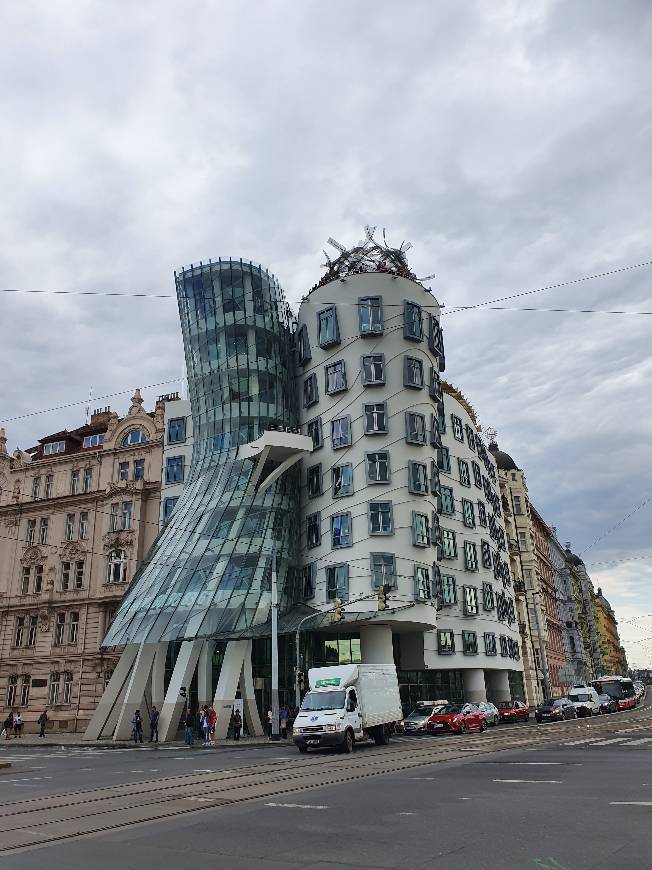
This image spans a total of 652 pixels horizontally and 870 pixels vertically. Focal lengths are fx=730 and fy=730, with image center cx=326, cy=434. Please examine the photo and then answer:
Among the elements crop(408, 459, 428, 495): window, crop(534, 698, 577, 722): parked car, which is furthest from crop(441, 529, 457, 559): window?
crop(534, 698, 577, 722): parked car

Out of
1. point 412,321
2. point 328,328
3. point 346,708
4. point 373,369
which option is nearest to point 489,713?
point 346,708

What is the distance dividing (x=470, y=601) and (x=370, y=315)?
73.6ft

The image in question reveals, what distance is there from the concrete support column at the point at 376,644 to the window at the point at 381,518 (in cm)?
601

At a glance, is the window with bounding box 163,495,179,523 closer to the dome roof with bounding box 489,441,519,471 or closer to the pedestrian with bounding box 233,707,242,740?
the pedestrian with bounding box 233,707,242,740

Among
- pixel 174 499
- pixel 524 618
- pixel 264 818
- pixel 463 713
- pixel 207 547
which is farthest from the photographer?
pixel 524 618

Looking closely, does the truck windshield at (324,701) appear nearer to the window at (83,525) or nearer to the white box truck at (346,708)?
the white box truck at (346,708)

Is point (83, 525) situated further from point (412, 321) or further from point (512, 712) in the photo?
point (512, 712)

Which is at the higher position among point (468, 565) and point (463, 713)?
point (468, 565)

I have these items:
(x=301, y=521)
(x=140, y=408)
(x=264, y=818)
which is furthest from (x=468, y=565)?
(x=264, y=818)

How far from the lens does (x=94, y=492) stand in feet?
191

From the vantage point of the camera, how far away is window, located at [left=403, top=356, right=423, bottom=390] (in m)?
49.2

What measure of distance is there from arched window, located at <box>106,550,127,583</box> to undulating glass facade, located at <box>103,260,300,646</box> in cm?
838

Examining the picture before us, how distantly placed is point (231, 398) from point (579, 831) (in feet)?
149

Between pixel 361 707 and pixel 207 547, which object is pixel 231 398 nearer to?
pixel 207 547
